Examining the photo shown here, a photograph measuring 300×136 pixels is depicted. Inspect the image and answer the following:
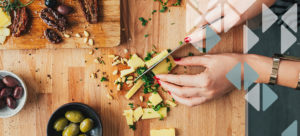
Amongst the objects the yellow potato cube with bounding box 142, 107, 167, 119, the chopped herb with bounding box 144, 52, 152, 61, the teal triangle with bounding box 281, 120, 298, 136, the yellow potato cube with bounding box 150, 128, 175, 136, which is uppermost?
the chopped herb with bounding box 144, 52, 152, 61

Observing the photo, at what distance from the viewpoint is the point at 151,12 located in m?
1.10

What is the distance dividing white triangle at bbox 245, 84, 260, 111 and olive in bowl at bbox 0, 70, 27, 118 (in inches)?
39.1

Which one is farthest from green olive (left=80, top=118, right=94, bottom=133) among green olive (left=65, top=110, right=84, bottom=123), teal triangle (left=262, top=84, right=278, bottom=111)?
teal triangle (left=262, top=84, right=278, bottom=111)

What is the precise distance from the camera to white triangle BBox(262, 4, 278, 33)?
1.09m

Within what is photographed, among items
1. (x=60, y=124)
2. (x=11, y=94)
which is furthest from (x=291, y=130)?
(x=11, y=94)

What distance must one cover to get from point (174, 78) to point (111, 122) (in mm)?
352

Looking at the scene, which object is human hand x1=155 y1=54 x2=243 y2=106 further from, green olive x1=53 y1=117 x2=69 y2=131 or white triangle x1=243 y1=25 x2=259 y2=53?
green olive x1=53 y1=117 x2=69 y2=131

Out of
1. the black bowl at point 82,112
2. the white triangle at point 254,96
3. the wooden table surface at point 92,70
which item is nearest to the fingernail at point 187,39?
the wooden table surface at point 92,70

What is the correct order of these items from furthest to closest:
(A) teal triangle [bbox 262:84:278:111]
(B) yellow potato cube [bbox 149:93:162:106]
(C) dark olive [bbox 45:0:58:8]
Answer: (A) teal triangle [bbox 262:84:278:111] → (B) yellow potato cube [bbox 149:93:162:106] → (C) dark olive [bbox 45:0:58:8]

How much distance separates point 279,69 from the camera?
3.41 feet

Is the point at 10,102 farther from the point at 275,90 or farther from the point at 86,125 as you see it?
the point at 275,90

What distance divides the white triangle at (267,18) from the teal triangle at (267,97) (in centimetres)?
29

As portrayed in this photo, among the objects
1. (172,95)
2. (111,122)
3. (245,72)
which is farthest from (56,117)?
(245,72)

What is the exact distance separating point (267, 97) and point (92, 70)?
2.81 feet
